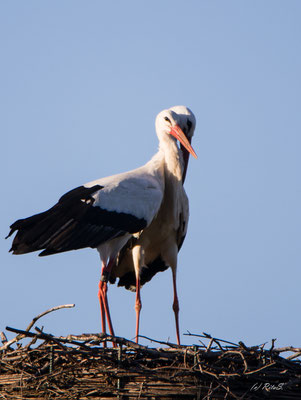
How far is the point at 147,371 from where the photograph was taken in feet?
21.9

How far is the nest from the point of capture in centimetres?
665

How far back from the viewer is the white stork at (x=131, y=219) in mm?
8539

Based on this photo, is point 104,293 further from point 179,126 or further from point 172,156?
point 179,126

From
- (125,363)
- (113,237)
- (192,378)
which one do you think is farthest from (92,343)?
(113,237)

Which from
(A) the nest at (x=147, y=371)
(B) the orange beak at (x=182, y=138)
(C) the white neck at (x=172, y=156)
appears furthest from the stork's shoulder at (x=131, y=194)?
(A) the nest at (x=147, y=371)

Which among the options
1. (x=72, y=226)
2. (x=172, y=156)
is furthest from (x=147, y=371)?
(x=172, y=156)

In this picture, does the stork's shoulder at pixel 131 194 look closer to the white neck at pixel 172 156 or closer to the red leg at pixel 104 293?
the white neck at pixel 172 156

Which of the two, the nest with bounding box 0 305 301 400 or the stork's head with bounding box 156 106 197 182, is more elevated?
the stork's head with bounding box 156 106 197 182

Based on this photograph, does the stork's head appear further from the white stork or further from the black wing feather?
the black wing feather

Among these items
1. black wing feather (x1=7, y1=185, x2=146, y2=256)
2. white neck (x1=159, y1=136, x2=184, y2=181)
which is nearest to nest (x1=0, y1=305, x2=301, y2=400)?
black wing feather (x1=7, y1=185, x2=146, y2=256)

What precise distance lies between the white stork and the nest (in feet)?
5.32

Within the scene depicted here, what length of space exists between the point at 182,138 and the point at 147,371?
3.43 m

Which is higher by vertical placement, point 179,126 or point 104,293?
point 179,126

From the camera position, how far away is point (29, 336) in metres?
6.59
